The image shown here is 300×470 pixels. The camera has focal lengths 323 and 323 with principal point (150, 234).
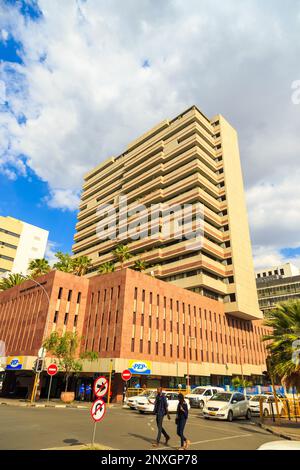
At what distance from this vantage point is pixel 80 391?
36.5 m

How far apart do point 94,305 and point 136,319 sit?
21.1 feet

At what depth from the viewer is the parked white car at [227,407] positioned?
19.0 meters

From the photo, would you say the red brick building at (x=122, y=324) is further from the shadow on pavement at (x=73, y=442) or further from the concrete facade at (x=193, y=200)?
the shadow on pavement at (x=73, y=442)

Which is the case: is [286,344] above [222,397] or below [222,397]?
above

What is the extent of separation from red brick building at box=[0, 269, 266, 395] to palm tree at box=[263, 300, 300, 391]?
817 inches

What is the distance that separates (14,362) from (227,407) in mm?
29381

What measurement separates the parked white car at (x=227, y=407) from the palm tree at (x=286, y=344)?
354 centimetres

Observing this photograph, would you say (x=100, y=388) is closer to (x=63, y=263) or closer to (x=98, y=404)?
(x=98, y=404)

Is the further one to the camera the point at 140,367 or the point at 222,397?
the point at 140,367

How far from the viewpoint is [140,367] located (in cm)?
3678

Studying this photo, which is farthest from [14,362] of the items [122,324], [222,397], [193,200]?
[193,200]

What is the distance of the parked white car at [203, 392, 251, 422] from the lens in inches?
749

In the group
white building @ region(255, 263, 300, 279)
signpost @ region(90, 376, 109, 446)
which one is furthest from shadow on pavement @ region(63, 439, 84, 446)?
white building @ region(255, 263, 300, 279)
